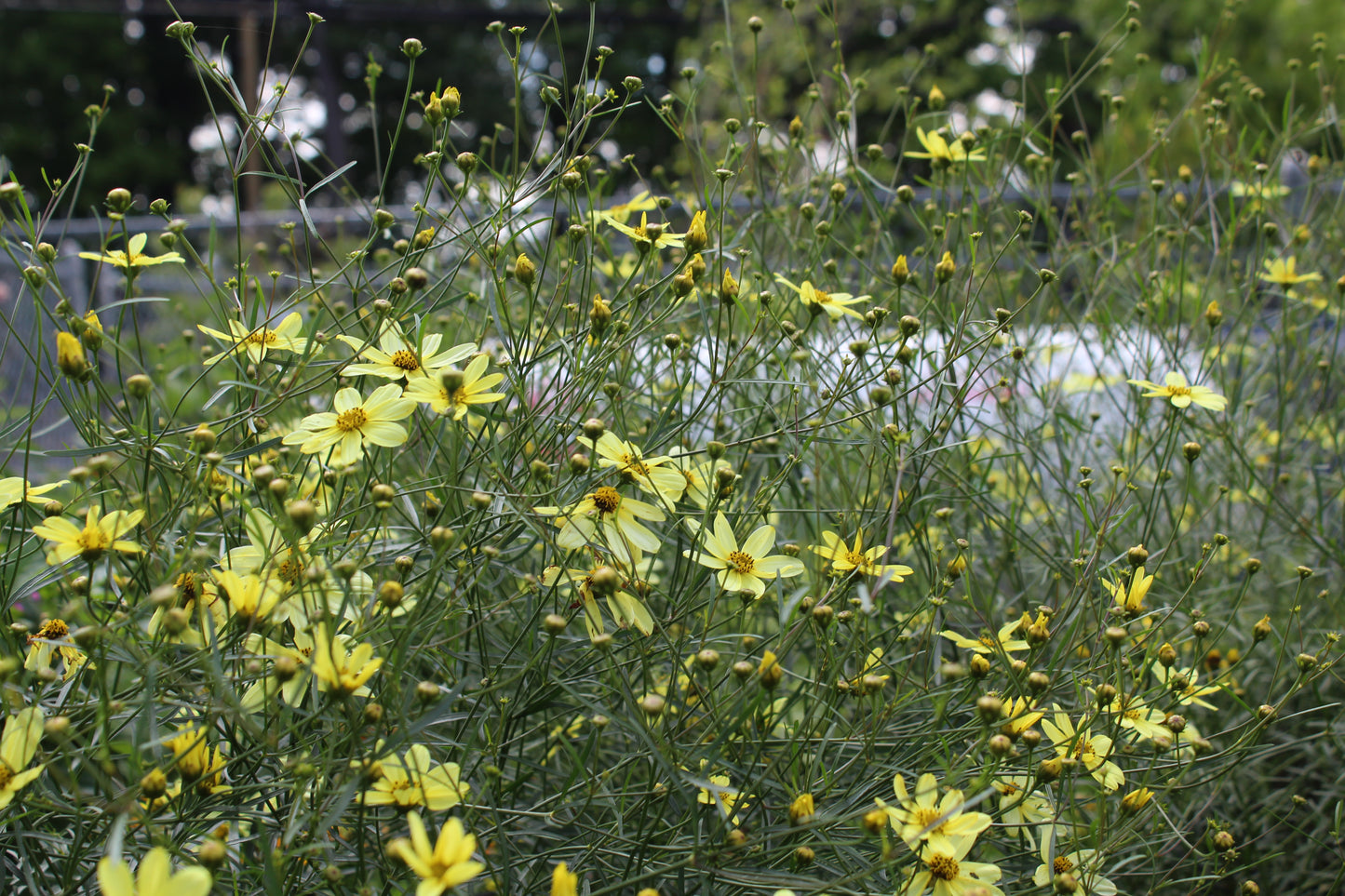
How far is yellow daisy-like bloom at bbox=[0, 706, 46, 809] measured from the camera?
30.9 inches

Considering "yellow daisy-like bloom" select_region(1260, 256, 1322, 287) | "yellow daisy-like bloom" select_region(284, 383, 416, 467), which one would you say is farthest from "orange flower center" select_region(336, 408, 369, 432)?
"yellow daisy-like bloom" select_region(1260, 256, 1322, 287)

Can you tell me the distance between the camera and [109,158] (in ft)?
A: 65.7

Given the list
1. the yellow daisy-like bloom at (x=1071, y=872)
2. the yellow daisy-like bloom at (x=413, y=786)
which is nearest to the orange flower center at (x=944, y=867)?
the yellow daisy-like bloom at (x=1071, y=872)

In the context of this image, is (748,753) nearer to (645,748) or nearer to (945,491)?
(645,748)

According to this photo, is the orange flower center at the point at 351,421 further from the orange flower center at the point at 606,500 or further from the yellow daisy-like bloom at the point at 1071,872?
the yellow daisy-like bloom at the point at 1071,872

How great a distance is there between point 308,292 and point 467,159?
0.24 meters

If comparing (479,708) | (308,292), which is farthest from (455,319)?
(479,708)

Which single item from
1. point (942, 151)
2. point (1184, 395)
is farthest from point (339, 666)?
point (942, 151)

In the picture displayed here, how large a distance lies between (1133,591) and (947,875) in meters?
0.39

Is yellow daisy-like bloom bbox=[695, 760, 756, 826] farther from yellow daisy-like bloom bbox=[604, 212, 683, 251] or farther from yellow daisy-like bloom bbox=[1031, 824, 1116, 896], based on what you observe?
yellow daisy-like bloom bbox=[604, 212, 683, 251]

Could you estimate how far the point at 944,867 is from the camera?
34.8 inches

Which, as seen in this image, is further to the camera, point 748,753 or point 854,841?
point 748,753

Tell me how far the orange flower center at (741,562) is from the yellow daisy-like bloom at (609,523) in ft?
Answer: 0.29

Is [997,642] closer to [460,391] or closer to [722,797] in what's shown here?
[722,797]
